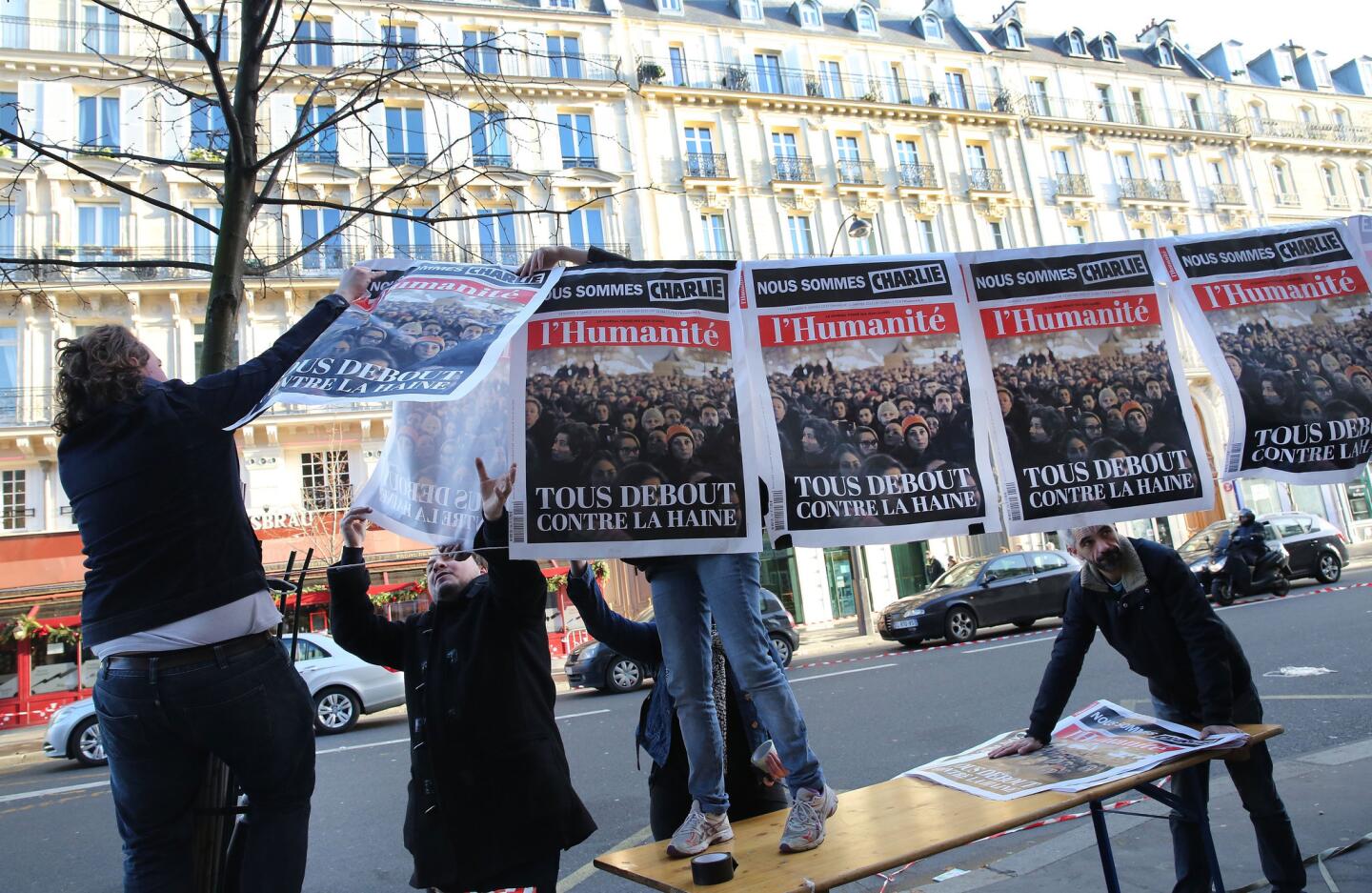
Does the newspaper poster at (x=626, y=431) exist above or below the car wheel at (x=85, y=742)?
above

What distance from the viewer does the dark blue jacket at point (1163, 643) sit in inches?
132

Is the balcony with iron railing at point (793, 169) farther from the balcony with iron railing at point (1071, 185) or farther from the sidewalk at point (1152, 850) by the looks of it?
the sidewalk at point (1152, 850)

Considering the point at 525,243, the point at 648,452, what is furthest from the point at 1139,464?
the point at 525,243

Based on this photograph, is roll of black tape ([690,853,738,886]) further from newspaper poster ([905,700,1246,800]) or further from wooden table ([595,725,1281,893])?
newspaper poster ([905,700,1246,800])

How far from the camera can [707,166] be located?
1166 inches

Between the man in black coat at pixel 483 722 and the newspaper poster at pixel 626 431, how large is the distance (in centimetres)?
20

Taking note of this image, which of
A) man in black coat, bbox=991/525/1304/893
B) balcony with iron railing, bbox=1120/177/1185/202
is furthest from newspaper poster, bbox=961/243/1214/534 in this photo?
balcony with iron railing, bbox=1120/177/1185/202

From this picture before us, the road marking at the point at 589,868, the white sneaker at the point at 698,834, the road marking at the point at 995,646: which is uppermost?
the white sneaker at the point at 698,834

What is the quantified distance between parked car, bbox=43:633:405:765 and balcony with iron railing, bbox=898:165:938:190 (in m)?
26.3

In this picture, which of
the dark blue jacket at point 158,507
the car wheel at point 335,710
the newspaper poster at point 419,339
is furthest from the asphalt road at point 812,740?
the newspaper poster at point 419,339

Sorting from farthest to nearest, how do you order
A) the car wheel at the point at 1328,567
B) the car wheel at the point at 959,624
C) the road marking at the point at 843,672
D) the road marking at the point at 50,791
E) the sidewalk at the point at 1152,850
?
the car wheel at the point at 1328,567, the car wheel at the point at 959,624, the road marking at the point at 843,672, the road marking at the point at 50,791, the sidewalk at the point at 1152,850

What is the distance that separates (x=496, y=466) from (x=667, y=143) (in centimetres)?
2860

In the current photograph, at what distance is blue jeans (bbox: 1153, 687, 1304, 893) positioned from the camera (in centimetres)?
328

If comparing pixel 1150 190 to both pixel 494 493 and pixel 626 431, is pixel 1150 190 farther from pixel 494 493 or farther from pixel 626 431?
pixel 494 493
